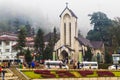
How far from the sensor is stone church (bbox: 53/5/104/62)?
8092cm

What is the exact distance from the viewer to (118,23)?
307ft

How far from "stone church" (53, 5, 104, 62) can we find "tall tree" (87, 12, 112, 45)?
25.4 meters

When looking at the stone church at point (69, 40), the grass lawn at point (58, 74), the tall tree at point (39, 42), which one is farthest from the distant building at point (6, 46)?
the grass lawn at point (58, 74)

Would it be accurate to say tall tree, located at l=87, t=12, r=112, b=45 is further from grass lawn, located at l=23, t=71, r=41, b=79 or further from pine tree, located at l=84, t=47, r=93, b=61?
grass lawn, located at l=23, t=71, r=41, b=79

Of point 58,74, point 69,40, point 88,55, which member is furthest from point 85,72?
point 69,40

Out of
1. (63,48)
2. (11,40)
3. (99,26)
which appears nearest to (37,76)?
(63,48)

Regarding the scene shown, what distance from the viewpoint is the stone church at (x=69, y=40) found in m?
80.9

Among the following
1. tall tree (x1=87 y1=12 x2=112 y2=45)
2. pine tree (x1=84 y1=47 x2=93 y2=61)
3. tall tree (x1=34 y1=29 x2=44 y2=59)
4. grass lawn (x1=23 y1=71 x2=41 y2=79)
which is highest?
tall tree (x1=87 y1=12 x2=112 y2=45)

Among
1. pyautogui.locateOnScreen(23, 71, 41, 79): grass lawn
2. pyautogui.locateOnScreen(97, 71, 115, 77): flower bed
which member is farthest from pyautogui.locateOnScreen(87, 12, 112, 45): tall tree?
pyautogui.locateOnScreen(23, 71, 41, 79): grass lawn

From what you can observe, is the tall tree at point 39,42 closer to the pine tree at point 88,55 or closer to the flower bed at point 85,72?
the pine tree at point 88,55

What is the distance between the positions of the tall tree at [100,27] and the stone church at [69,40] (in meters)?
25.4

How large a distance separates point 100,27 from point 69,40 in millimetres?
31580

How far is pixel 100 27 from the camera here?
369 feet

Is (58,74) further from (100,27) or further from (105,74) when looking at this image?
(100,27)
